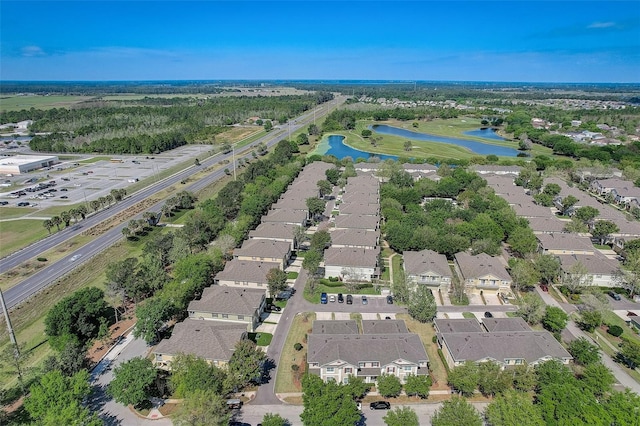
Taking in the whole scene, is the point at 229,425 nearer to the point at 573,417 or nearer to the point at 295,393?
the point at 295,393

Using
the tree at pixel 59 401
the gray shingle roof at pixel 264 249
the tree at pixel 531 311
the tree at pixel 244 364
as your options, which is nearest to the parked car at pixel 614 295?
the tree at pixel 531 311

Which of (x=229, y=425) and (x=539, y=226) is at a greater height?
(x=539, y=226)

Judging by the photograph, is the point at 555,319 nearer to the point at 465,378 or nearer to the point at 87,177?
the point at 465,378

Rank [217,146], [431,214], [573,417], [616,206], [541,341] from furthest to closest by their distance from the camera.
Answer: [217,146]
[616,206]
[431,214]
[541,341]
[573,417]

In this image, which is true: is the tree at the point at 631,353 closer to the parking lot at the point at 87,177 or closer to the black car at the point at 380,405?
the black car at the point at 380,405

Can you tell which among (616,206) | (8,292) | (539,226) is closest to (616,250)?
(539,226)

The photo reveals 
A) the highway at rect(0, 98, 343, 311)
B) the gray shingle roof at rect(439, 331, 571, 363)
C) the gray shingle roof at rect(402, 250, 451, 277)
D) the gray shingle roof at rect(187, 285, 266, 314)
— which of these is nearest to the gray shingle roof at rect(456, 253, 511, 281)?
the gray shingle roof at rect(402, 250, 451, 277)

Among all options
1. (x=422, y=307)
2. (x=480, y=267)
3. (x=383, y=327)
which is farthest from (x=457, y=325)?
(x=480, y=267)
